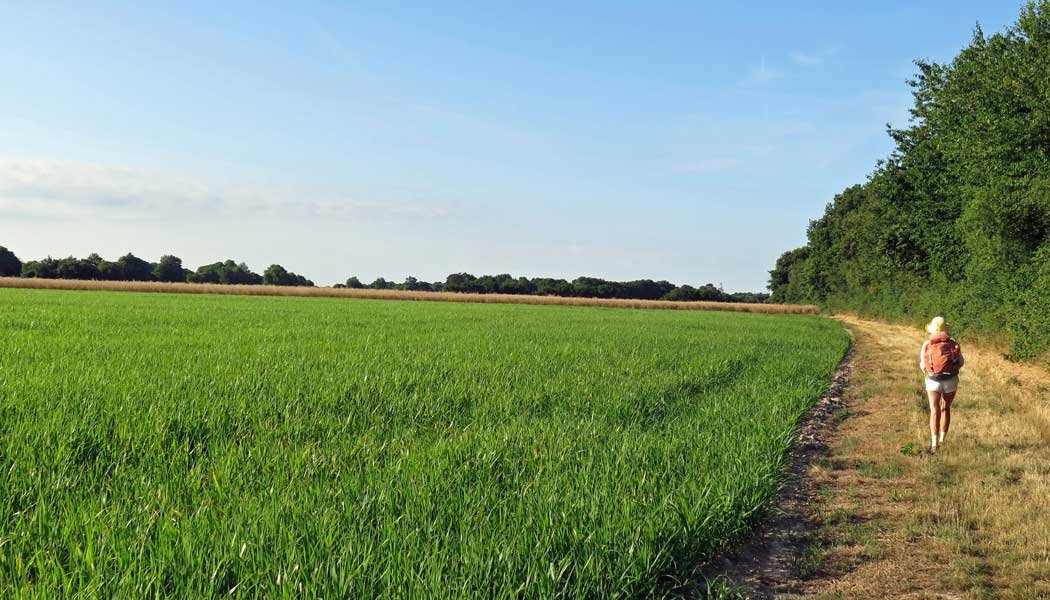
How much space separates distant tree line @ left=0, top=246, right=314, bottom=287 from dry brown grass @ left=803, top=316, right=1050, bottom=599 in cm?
12105

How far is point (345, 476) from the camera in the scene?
206 inches

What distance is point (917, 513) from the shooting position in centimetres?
607

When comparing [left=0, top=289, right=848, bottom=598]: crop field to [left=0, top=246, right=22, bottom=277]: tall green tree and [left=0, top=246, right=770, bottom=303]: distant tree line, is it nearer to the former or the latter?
[left=0, top=246, right=770, bottom=303]: distant tree line

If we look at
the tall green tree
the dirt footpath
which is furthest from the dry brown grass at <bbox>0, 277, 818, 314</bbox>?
the tall green tree

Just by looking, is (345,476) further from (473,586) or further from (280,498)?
(473,586)

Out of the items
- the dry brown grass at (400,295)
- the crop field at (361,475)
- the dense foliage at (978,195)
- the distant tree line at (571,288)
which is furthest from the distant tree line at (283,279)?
the crop field at (361,475)

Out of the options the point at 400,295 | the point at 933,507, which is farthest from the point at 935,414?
the point at 400,295

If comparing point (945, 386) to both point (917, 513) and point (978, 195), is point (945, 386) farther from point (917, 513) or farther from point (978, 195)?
point (978, 195)

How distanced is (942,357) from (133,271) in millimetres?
144746

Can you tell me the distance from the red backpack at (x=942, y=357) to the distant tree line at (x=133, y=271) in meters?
121

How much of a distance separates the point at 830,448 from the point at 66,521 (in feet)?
28.1

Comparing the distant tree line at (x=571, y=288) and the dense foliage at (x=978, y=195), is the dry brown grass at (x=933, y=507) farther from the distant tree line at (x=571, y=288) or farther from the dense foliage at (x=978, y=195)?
the distant tree line at (x=571, y=288)

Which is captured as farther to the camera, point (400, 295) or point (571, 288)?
point (571, 288)

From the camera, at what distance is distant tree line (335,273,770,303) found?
440 feet
